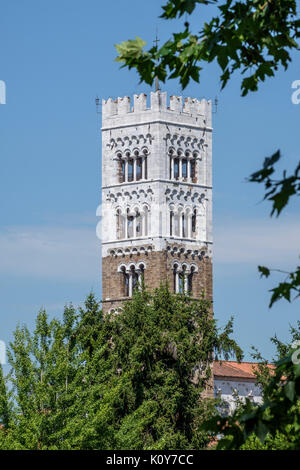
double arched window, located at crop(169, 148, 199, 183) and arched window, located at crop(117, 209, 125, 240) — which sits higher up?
double arched window, located at crop(169, 148, 199, 183)

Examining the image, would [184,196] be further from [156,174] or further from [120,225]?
[120,225]

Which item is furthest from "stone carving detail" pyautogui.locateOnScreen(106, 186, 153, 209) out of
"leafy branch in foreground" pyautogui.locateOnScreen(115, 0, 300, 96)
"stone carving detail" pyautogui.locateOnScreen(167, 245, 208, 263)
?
"leafy branch in foreground" pyautogui.locateOnScreen(115, 0, 300, 96)

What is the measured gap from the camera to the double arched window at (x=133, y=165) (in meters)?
81.6

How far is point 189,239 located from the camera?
8131cm

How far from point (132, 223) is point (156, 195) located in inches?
120

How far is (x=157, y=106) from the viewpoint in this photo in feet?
264

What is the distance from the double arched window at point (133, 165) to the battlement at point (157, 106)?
8.83 ft

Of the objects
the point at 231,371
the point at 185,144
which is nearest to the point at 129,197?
the point at 185,144

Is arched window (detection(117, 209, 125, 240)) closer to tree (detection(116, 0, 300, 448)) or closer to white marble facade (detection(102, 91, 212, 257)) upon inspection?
white marble facade (detection(102, 91, 212, 257))

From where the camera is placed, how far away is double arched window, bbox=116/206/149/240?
81375 mm

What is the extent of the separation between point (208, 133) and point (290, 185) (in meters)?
74.5

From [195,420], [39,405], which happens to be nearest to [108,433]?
[39,405]

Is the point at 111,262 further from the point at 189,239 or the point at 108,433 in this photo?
the point at 108,433

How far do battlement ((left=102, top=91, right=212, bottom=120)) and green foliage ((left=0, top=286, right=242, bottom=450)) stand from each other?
1831 cm
